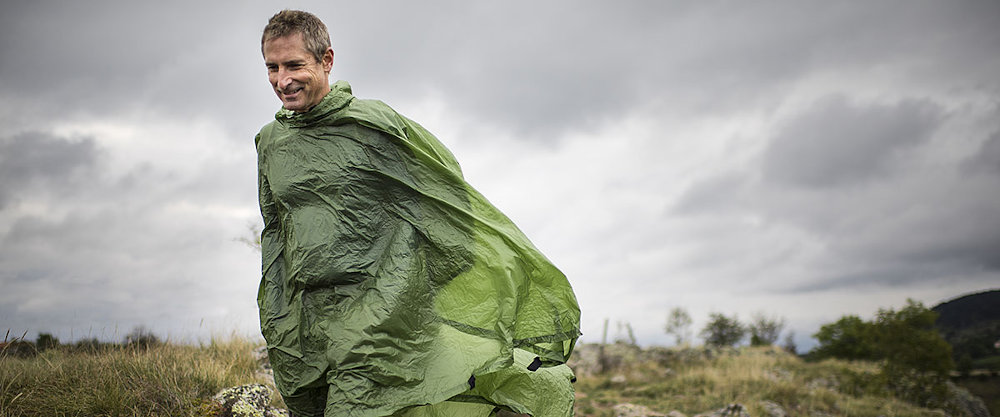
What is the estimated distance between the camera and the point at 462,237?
7.34 ft

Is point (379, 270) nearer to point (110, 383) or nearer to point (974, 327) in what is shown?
point (110, 383)

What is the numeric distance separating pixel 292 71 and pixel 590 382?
11.2 meters

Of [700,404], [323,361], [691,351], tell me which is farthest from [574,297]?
[691,351]

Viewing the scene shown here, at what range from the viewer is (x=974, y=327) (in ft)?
97.0

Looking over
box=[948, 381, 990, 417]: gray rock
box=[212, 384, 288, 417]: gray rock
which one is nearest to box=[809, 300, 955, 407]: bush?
box=[948, 381, 990, 417]: gray rock

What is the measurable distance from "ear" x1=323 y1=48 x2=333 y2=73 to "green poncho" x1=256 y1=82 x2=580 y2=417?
84 mm

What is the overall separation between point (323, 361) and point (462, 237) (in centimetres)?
69

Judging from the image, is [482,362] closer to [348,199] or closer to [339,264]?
[339,264]

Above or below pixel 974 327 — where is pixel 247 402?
below

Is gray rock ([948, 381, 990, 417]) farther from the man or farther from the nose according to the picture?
the nose

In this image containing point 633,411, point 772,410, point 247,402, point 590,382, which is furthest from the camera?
point 590,382

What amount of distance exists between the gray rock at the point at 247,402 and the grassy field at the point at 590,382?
109 millimetres

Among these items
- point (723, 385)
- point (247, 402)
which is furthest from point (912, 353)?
point (247, 402)

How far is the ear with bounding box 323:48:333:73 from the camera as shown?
2146 millimetres
